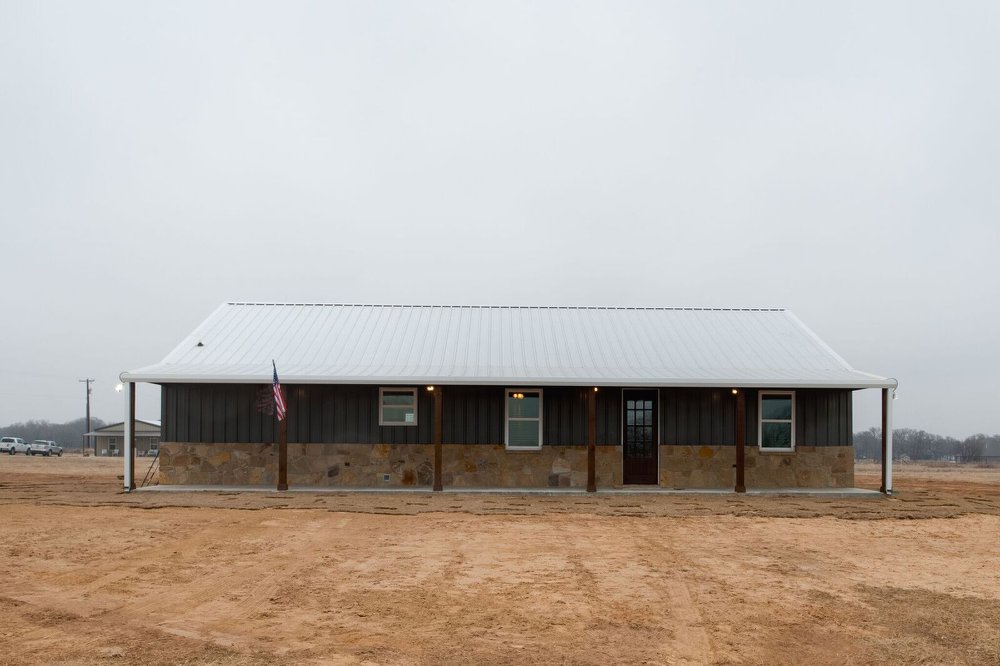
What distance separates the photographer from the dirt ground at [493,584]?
21.6ft

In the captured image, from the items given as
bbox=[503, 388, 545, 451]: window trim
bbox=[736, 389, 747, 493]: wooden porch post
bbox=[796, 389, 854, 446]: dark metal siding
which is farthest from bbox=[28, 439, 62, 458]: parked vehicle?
bbox=[796, 389, 854, 446]: dark metal siding

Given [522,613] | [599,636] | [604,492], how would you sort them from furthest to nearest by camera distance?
[604,492] → [522,613] → [599,636]

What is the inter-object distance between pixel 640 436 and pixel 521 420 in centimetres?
272

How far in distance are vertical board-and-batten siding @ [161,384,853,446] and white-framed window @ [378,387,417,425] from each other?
0.12 meters

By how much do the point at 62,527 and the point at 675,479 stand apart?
1201 cm

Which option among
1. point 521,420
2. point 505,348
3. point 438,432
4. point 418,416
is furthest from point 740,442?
point 418,416

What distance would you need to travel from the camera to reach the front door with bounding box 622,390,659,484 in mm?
18312

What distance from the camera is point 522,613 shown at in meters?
7.62

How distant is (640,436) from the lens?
18375 mm

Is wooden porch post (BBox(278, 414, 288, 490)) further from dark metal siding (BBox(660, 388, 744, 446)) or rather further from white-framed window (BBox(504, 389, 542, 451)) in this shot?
dark metal siding (BBox(660, 388, 744, 446))

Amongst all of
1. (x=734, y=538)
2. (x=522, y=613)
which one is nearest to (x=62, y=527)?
(x=522, y=613)

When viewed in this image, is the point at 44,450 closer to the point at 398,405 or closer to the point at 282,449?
the point at 282,449

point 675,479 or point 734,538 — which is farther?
Answer: point 675,479

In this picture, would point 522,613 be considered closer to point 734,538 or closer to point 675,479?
point 734,538
